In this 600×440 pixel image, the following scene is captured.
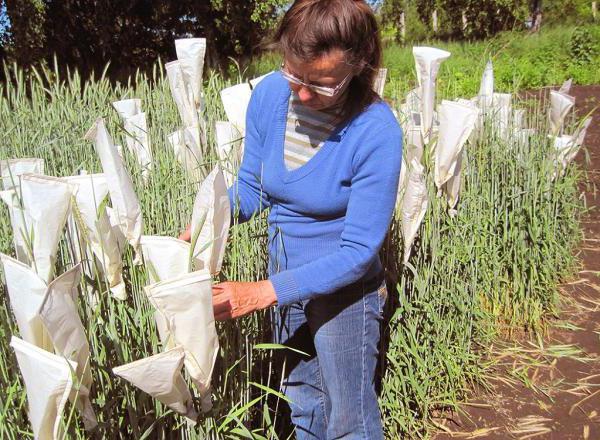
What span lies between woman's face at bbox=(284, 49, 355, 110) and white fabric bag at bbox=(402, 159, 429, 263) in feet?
1.40

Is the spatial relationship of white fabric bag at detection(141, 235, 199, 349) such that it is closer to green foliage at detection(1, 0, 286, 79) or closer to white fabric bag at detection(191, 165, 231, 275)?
white fabric bag at detection(191, 165, 231, 275)

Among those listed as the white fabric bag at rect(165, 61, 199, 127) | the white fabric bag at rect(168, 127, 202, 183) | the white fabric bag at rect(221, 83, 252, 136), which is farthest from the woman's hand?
the white fabric bag at rect(165, 61, 199, 127)

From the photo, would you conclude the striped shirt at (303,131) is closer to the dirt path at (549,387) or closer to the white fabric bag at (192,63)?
the white fabric bag at (192,63)

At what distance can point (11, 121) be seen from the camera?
2.64 metres

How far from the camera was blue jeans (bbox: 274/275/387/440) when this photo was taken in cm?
143

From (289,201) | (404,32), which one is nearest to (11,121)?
(289,201)

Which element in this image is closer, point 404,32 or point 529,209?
point 529,209

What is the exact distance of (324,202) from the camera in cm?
131

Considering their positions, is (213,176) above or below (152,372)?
above

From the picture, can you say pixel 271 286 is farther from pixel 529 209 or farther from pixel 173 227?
pixel 529 209

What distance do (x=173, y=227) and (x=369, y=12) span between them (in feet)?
→ 2.27

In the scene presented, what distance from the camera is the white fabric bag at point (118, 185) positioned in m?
1.09

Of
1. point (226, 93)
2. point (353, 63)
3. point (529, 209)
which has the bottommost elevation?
point (529, 209)

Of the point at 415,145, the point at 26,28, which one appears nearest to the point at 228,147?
the point at 415,145
